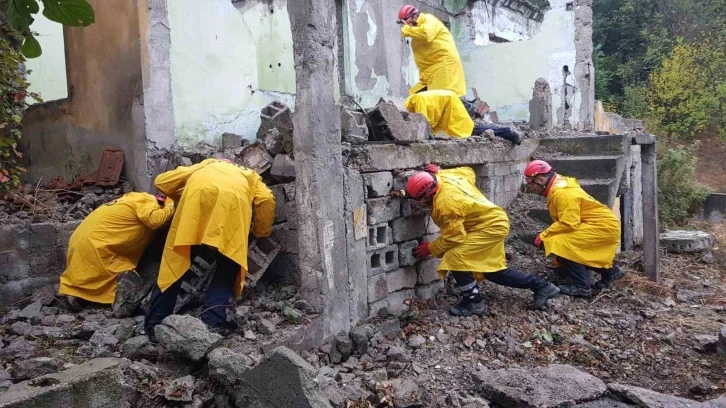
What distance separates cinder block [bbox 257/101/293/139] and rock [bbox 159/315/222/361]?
185 cm

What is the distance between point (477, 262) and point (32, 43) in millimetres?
4041

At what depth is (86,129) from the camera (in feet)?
20.4

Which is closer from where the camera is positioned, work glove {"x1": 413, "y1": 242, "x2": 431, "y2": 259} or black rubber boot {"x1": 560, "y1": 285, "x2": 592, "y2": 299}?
work glove {"x1": 413, "y1": 242, "x2": 431, "y2": 259}

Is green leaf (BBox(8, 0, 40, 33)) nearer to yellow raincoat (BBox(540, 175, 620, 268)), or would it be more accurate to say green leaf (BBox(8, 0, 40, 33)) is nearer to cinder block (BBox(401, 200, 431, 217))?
cinder block (BBox(401, 200, 431, 217))

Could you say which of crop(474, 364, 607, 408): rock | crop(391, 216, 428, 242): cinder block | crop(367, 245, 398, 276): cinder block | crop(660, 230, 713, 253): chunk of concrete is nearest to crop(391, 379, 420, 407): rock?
crop(474, 364, 607, 408): rock

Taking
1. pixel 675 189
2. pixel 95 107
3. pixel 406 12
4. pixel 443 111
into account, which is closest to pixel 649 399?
pixel 443 111

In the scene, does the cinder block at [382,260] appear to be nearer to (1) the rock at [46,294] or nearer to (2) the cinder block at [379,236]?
(2) the cinder block at [379,236]

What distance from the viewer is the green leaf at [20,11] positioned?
1820 millimetres

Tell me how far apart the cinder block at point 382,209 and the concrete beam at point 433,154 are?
281mm

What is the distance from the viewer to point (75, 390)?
291cm

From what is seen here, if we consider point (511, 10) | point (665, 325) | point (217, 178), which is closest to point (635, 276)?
point (665, 325)

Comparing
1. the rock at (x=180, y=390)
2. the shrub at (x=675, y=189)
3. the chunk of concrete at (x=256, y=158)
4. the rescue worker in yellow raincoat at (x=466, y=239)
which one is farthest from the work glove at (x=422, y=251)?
the shrub at (x=675, y=189)

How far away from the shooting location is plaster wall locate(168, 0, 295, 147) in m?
5.91

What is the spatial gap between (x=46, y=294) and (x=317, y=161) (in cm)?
271
